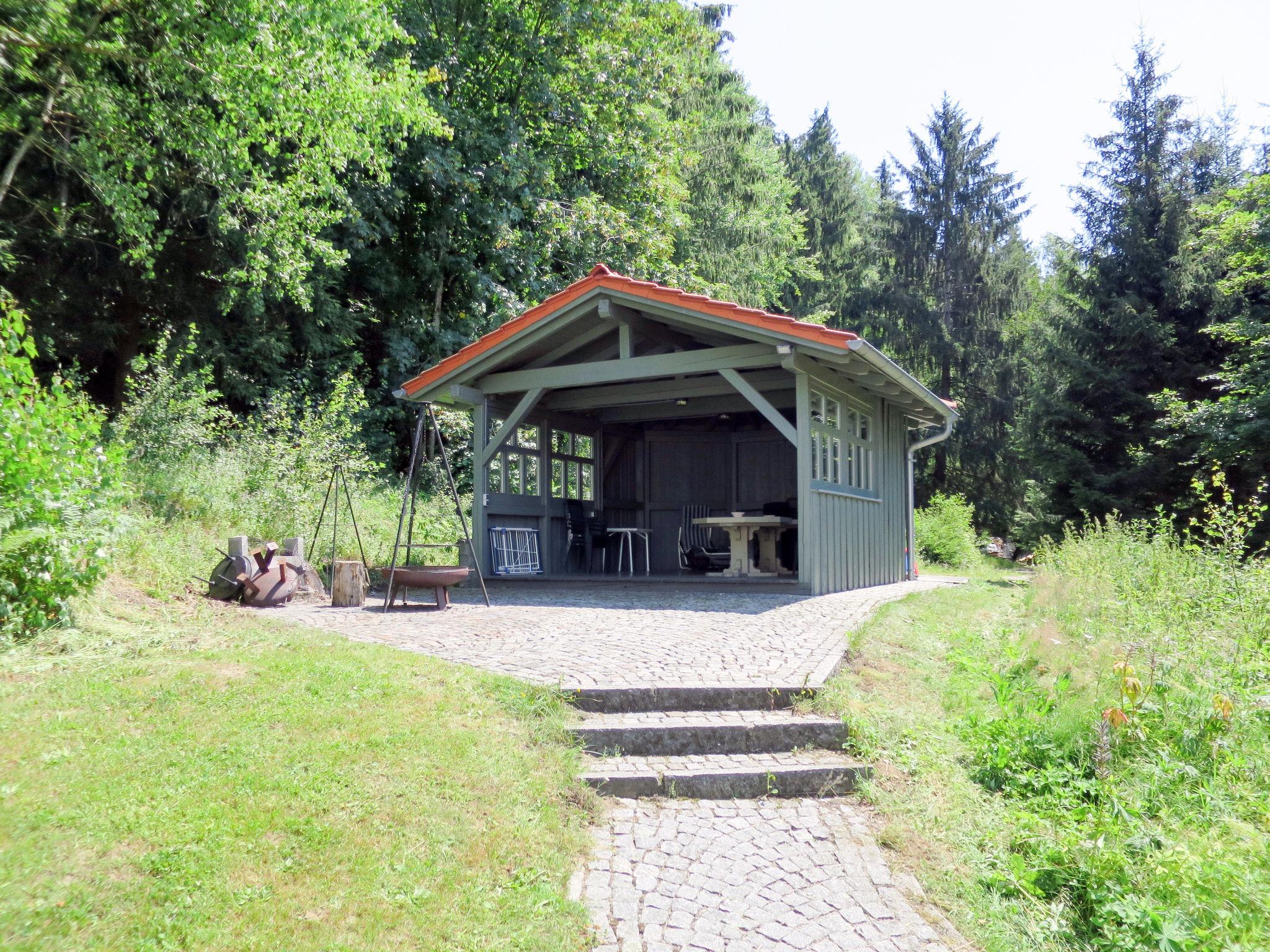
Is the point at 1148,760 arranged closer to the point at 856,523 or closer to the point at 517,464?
the point at 856,523

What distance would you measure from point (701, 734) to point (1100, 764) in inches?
72.5

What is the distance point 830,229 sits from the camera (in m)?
30.5

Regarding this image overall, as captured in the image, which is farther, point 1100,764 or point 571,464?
point 571,464

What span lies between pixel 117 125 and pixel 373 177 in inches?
247

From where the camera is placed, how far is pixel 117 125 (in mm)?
10156

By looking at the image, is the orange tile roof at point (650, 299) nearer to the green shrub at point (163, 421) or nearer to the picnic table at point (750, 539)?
the picnic table at point (750, 539)

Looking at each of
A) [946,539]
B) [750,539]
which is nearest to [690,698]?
[750,539]

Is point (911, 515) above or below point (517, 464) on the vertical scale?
below

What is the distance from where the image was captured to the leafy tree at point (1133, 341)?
1688 cm

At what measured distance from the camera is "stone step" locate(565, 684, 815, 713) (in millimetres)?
4773

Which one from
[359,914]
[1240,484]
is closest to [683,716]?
[359,914]

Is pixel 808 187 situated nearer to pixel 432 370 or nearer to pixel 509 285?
pixel 509 285

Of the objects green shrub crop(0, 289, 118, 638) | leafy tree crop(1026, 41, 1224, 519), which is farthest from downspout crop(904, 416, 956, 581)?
green shrub crop(0, 289, 118, 638)

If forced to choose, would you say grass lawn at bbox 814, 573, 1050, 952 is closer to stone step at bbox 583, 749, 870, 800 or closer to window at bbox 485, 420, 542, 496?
stone step at bbox 583, 749, 870, 800
